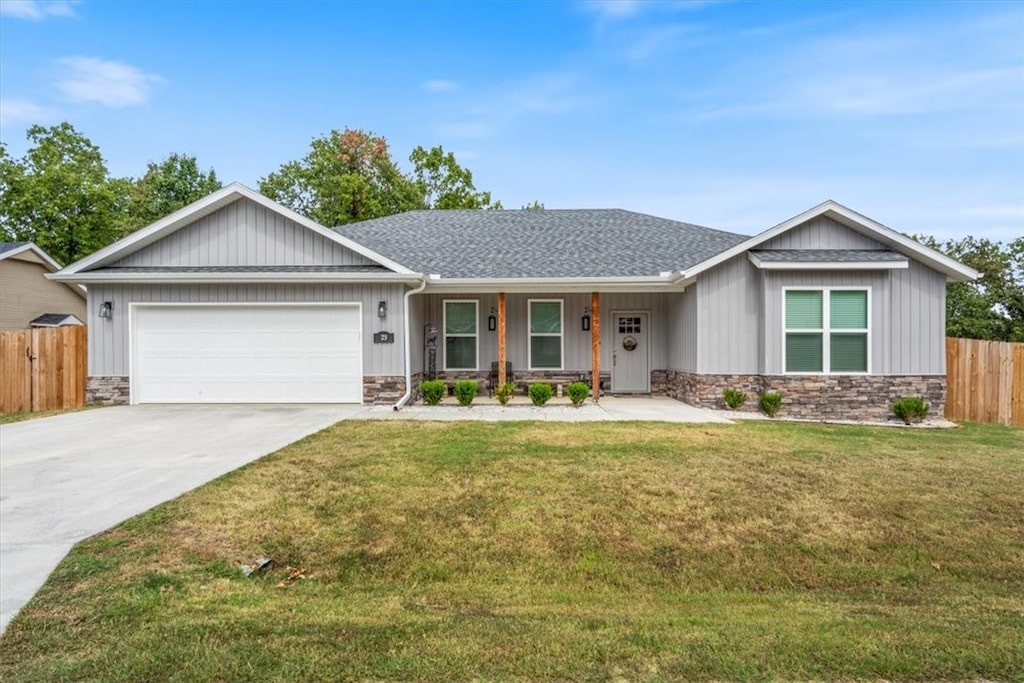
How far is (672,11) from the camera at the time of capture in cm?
1264

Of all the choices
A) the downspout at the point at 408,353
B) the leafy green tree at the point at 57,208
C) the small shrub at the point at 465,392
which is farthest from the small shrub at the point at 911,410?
the leafy green tree at the point at 57,208

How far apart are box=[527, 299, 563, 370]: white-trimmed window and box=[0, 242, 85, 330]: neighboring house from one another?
1449 centimetres

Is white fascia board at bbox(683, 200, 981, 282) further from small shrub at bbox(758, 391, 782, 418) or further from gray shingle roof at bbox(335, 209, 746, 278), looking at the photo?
small shrub at bbox(758, 391, 782, 418)

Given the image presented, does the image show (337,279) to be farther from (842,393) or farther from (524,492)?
(842,393)

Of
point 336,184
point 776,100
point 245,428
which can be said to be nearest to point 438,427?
point 245,428

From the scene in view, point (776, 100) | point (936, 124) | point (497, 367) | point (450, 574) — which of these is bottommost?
point (450, 574)

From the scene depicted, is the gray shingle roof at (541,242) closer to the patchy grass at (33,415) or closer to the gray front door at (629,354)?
the gray front door at (629,354)

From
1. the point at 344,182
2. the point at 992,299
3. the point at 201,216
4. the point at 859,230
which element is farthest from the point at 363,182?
the point at 992,299

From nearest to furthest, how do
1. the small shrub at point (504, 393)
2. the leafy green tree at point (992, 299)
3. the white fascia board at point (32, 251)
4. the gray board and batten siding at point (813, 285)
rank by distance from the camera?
the gray board and batten siding at point (813, 285), the small shrub at point (504, 393), the white fascia board at point (32, 251), the leafy green tree at point (992, 299)

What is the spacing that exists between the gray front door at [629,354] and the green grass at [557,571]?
579cm

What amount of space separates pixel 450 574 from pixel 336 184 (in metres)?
28.2

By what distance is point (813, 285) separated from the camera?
32.5 feet

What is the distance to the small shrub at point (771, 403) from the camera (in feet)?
32.1

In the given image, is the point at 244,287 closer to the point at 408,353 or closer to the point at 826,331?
the point at 408,353
